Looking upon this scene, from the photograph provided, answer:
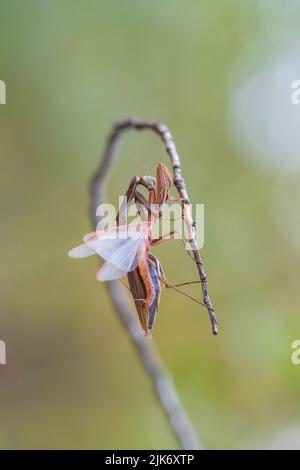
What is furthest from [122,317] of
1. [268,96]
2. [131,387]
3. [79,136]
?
[268,96]

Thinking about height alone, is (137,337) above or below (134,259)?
below

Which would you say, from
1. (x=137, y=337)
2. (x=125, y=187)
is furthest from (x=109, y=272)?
(x=125, y=187)

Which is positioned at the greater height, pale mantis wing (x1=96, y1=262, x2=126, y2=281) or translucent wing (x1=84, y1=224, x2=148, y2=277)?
translucent wing (x1=84, y1=224, x2=148, y2=277)

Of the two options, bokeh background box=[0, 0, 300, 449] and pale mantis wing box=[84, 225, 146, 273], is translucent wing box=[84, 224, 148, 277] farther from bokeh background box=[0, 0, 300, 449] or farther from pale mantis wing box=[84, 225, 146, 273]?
bokeh background box=[0, 0, 300, 449]

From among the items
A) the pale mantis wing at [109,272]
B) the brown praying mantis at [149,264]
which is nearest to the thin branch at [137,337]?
the brown praying mantis at [149,264]

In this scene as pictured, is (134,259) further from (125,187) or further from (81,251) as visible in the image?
(125,187)

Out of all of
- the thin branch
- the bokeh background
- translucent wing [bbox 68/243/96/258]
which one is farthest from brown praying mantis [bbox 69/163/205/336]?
the bokeh background

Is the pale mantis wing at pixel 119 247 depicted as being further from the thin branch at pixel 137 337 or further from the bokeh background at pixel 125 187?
the bokeh background at pixel 125 187

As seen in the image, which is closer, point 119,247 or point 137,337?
point 119,247
